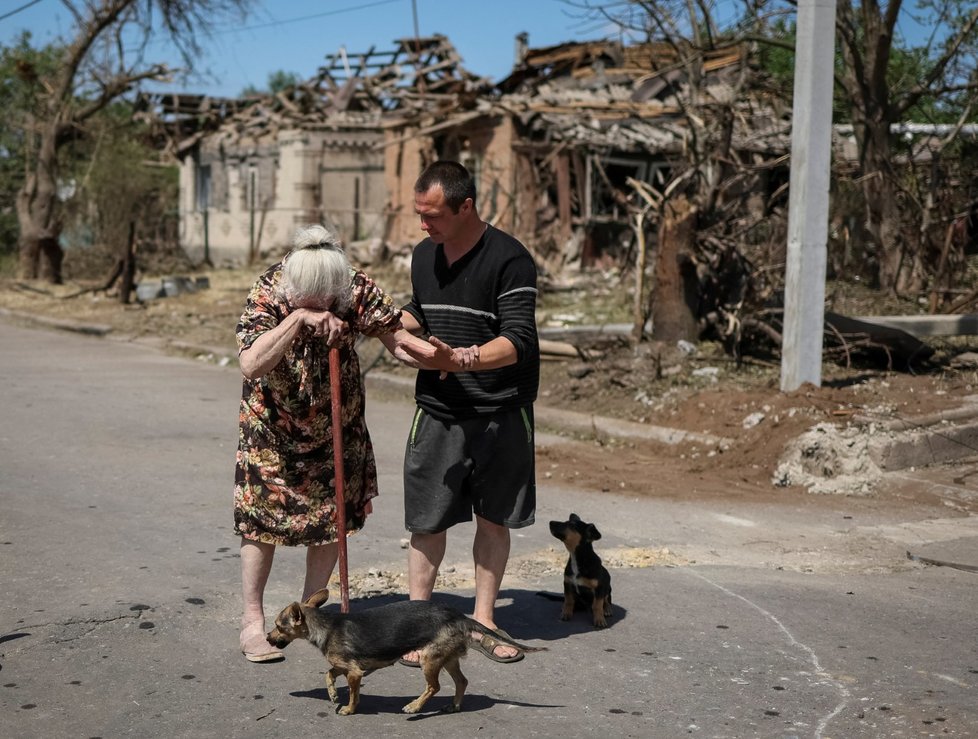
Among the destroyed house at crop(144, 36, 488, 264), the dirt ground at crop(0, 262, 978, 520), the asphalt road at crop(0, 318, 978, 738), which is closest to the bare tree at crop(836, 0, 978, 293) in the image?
the dirt ground at crop(0, 262, 978, 520)

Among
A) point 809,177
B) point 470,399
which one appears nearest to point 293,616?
point 470,399

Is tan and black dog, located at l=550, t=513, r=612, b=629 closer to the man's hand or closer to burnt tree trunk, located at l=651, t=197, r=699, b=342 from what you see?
the man's hand

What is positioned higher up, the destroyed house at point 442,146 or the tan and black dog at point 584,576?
the destroyed house at point 442,146

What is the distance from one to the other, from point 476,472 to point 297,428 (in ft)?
2.38

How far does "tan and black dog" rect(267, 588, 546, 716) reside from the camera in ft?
13.0

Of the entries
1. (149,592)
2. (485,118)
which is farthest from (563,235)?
(149,592)

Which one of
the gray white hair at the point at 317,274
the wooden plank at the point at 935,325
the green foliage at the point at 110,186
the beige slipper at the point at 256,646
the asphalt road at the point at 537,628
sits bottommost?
the asphalt road at the point at 537,628

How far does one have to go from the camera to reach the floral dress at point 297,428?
4.36 meters

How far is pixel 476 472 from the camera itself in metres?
4.66

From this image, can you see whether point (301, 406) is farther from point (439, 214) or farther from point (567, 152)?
point (567, 152)

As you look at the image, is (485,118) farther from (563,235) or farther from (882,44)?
(882,44)

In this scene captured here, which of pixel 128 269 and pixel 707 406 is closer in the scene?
pixel 707 406

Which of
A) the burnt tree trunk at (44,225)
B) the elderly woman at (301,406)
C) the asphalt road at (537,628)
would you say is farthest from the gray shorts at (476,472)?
the burnt tree trunk at (44,225)

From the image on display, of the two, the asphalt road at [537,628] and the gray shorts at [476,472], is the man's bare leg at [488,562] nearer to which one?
the gray shorts at [476,472]
